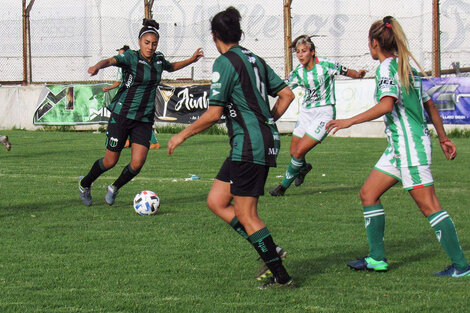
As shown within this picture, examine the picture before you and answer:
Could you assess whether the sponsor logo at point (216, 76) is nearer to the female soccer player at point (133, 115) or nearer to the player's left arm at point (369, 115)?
the player's left arm at point (369, 115)

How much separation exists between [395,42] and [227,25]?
125 cm

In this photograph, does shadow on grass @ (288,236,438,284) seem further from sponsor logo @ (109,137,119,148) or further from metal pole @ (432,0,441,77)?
metal pole @ (432,0,441,77)

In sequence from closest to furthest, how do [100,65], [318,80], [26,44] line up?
[100,65] < [318,80] < [26,44]

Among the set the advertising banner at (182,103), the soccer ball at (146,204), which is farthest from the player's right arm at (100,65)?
the advertising banner at (182,103)

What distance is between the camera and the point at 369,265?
18.5ft

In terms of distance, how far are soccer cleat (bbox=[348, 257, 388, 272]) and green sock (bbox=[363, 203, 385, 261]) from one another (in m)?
0.03

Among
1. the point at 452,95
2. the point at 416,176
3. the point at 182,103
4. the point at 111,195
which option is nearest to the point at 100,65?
the point at 111,195

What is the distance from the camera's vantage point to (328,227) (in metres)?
7.50

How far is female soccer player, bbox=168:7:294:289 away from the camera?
16.3ft

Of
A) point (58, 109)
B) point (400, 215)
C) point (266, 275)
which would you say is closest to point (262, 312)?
point (266, 275)

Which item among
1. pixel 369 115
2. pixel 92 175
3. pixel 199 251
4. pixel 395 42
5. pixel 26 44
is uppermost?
pixel 26 44

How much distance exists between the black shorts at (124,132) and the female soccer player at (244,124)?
13.0 ft

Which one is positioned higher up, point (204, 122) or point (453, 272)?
point (204, 122)

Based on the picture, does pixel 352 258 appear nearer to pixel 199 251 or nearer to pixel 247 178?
pixel 199 251
